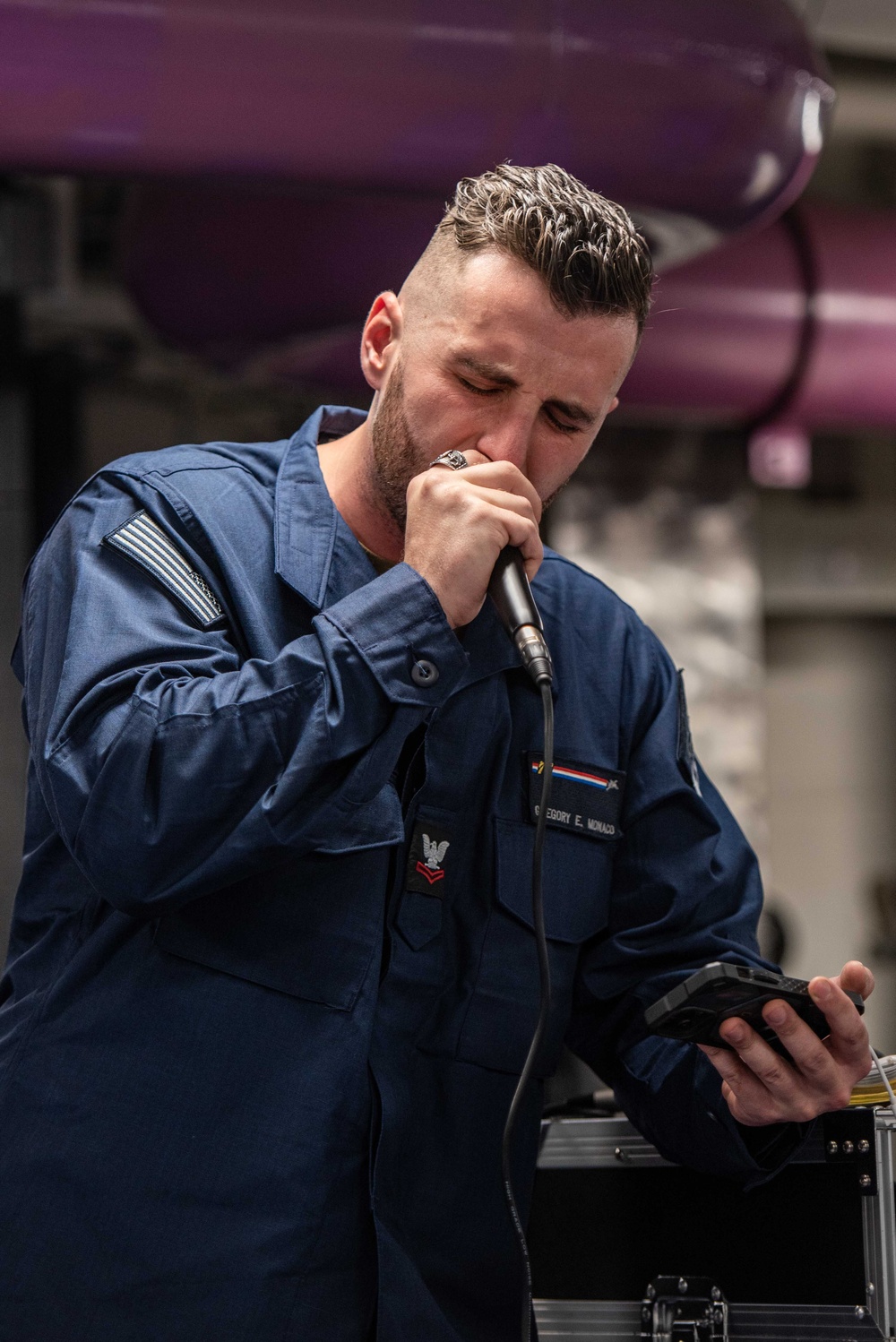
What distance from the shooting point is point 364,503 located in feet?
4.54

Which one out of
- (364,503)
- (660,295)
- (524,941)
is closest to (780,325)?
(660,295)

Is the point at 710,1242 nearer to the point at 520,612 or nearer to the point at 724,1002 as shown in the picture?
the point at 724,1002

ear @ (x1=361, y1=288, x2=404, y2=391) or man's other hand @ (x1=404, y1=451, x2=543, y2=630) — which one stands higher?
ear @ (x1=361, y1=288, x2=404, y2=391)

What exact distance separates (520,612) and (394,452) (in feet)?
0.87

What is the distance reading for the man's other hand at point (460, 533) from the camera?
108 cm

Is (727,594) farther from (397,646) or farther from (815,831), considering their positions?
(397,646)

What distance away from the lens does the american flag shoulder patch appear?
3.82 feet

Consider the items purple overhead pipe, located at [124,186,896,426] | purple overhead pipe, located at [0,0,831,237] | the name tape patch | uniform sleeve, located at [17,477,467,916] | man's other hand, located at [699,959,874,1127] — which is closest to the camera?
uniform sleeve, located at [17,477,467,916]

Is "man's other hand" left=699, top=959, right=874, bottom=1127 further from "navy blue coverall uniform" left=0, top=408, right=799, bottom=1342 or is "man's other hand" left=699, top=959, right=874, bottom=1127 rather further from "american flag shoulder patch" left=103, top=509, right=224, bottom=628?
"american flag shoulder patch" left=103, top=509, right=224, bottom=628

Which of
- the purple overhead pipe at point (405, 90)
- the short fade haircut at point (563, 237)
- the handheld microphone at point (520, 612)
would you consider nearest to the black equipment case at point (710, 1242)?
the handheld microphone at point (520, 612)

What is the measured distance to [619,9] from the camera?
240cm

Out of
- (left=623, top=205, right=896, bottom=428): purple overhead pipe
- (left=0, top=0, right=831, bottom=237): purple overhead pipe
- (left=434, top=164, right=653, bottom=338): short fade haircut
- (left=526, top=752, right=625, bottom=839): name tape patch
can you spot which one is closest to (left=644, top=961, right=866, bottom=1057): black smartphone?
(left=526, top=752, right=625, bottom=839): name tape patch

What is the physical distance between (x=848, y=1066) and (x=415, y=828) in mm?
418

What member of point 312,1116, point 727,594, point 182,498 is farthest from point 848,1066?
point 727,594
